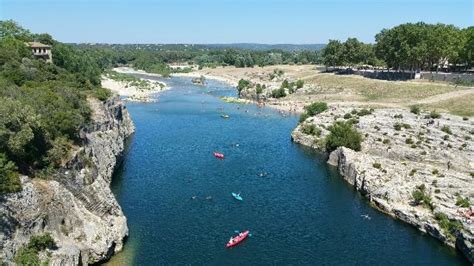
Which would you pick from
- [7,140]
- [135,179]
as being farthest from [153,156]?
[7,140]

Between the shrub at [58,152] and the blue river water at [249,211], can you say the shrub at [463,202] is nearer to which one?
the blue river water at [249,211]

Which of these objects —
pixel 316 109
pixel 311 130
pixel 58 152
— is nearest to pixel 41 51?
pixel 311 130

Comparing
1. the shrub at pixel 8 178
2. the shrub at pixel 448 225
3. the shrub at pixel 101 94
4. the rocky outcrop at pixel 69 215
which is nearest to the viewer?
the shrub at pixel 8 178

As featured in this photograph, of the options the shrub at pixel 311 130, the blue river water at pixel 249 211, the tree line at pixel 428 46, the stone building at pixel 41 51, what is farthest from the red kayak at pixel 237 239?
the tree line at pixel 428 46

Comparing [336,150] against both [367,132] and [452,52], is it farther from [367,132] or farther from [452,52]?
[452,52]

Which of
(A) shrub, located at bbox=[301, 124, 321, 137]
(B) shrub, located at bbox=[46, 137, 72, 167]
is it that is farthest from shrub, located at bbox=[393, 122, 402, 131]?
(B) shrub, located at bbox=[46, 137, 72, 167]

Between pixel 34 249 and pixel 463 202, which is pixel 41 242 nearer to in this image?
pixel 34 249
